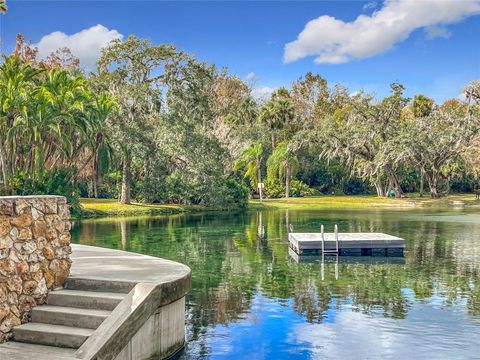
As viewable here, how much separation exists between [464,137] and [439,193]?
10955 mm

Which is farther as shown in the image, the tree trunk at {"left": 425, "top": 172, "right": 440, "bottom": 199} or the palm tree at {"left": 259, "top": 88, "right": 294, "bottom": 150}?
the palm tree at {"left": 259, "top": 88, "right": 294, "bottom": 150}

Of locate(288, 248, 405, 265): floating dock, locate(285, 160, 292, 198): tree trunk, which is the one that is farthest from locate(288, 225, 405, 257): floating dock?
locate(285, 160, 292, 198): tree trunk

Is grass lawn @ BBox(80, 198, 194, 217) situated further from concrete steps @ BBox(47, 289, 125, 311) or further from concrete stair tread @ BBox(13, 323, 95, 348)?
concrete stair tread @ BBox(13, 323, 95, 348)

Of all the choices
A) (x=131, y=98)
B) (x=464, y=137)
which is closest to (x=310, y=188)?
(x=464, y=137)

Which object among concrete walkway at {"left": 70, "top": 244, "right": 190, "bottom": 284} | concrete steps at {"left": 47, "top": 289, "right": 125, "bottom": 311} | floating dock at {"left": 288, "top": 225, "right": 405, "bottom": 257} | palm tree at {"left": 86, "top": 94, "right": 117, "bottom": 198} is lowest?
floating dock at {"left": 288, "top": 225, "right": 405, "bottom": 257}

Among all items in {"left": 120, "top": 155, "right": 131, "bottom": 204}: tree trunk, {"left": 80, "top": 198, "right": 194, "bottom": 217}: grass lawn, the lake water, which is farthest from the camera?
{"left": 120, "top": 155, "right": 131, "bottom": 204}: tree trunk

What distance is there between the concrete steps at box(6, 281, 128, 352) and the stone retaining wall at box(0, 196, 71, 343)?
0.64 ft

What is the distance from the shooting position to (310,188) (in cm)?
8462

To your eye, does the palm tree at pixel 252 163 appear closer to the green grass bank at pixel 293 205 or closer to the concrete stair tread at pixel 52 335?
the green grass bank at pixel 293 205

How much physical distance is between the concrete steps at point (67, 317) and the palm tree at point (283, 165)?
67081 mm

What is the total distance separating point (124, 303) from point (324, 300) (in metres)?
7.99

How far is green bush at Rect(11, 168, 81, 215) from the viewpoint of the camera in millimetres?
43156

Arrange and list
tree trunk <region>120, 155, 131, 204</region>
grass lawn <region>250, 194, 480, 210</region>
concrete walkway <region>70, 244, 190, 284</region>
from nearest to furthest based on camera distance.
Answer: concrete walkway <region>70, 244, 190, 284</region> < tree trunk <region>120, 155, 131, 204</region> < grass lawn <region>250, 194, 480, 210</region>

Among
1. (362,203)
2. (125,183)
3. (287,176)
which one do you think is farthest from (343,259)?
(287,176)
